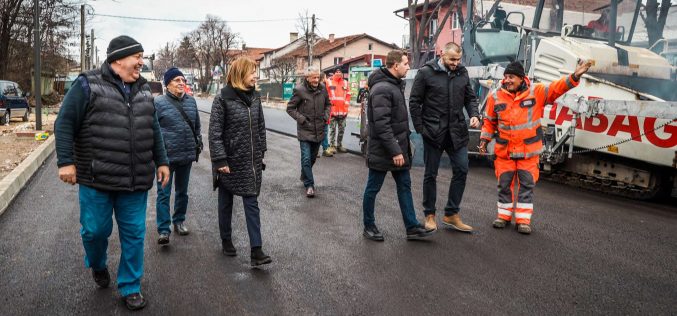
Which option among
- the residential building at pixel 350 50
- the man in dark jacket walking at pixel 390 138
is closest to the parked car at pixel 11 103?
the man in dark jacket walking at pixel 390 138

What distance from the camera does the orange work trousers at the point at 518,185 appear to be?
5.89 metres

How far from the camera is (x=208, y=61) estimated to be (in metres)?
92.9

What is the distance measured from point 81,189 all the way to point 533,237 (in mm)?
4048

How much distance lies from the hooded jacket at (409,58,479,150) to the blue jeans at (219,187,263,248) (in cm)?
188

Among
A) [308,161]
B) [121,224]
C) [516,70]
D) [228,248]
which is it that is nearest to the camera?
[121,224]

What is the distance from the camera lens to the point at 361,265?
15.6 feet

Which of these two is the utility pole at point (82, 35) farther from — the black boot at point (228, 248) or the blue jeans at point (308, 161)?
the black boot at point (228, 248)

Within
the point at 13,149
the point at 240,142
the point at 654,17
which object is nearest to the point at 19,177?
the point at 13,149

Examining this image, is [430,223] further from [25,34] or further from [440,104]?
[25,34]

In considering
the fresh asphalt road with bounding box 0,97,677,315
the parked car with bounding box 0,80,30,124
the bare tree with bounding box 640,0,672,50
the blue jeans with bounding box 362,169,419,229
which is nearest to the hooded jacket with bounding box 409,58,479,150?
the blue jeans with bounding box 362,169,419,229

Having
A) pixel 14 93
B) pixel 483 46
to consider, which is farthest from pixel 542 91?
pixel 14 93

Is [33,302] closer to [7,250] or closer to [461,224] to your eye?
[7,250]

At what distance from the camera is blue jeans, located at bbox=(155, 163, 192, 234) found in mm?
5477

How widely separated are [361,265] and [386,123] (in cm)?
131
